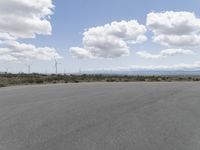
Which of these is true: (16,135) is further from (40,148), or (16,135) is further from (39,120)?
(39,120)

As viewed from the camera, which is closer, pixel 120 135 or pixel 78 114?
pixel 120 135

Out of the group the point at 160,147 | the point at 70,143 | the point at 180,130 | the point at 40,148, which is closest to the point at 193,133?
the point at 180,130

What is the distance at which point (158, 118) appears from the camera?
1016 cm

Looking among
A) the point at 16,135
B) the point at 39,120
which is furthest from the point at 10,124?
the point at 16,135

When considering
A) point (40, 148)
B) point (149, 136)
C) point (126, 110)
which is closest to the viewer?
point (40, 148)

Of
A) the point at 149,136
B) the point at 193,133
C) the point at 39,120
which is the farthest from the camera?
the point at 39,120

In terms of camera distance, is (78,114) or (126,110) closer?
(78,114)

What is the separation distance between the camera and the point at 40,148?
6.22m

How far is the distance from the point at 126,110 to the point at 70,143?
17.4ft

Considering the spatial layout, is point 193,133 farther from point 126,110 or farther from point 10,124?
point 10,124

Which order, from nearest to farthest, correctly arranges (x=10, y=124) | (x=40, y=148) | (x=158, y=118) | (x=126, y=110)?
(x=40, y=148) < (x=10, y=124) < (x=158, y=118) < (x=126, y=110)

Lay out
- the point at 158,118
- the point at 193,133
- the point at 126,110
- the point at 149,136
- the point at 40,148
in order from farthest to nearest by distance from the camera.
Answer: the point at 126,110, the point at 158,118, the point at 193,133, the point at 149,136, the point at 40,148

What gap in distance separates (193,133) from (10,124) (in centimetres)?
488

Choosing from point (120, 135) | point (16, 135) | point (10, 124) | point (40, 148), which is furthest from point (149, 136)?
point (10, 124)
